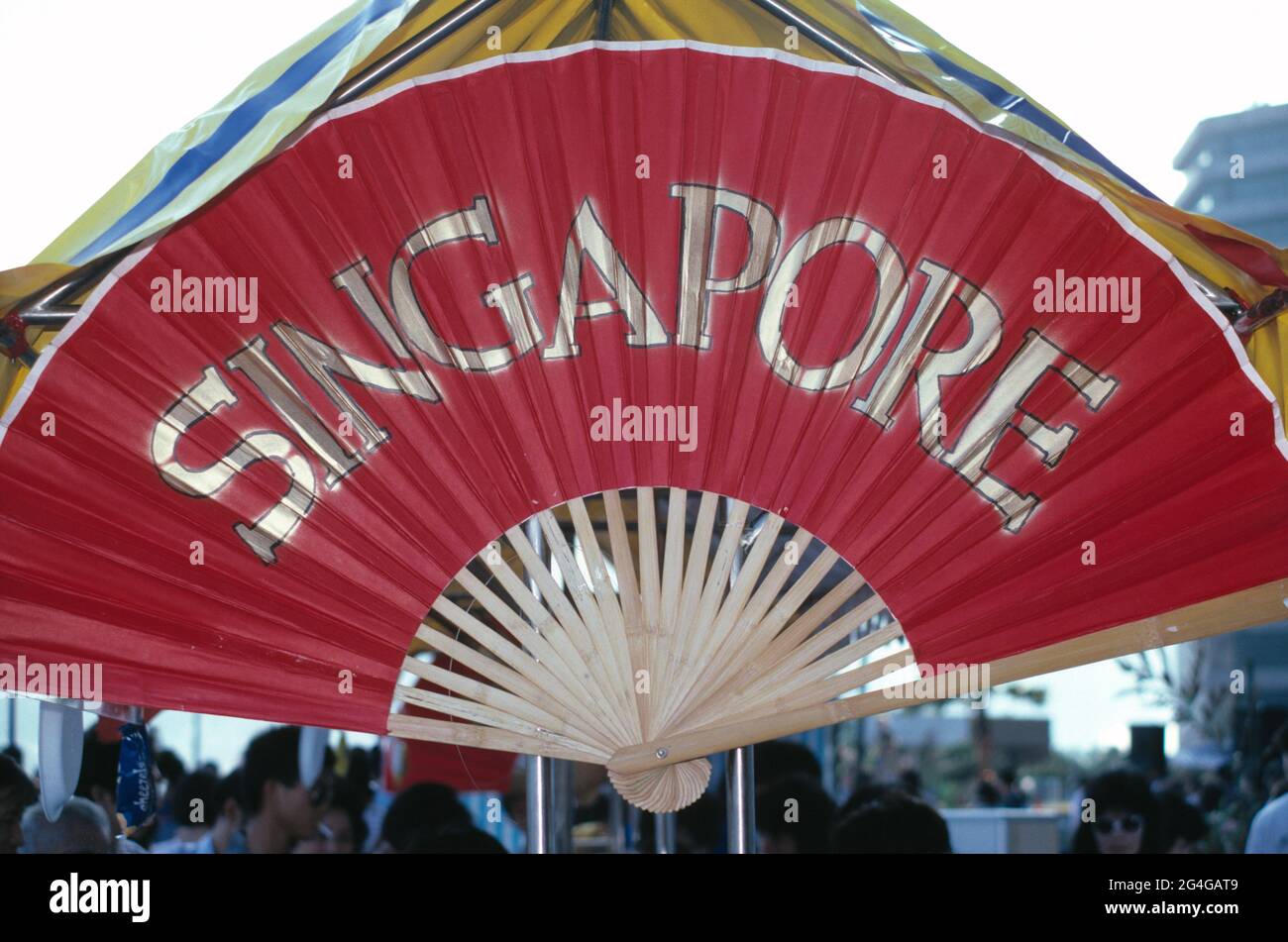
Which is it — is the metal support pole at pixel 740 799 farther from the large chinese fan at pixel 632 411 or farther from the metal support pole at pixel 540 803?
the metal support pole at pixel 540 803

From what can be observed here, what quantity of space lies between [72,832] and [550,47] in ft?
8.12

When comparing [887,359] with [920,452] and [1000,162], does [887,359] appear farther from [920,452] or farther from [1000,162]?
[1000,162]

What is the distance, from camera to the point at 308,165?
98.6 inches

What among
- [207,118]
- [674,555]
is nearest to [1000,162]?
[674,555]

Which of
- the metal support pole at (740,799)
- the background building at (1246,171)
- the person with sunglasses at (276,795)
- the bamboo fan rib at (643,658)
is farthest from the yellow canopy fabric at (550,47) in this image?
the background building at (1246,171)

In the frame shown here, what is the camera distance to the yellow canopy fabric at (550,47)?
8.14ft

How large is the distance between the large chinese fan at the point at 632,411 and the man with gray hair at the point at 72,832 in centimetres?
133

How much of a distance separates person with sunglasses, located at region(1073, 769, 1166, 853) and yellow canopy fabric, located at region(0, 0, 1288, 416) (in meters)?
2.25

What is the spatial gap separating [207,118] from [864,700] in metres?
1.77

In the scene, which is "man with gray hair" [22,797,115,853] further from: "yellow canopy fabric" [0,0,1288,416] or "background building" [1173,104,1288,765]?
"background building" [1173,104,1288,765]

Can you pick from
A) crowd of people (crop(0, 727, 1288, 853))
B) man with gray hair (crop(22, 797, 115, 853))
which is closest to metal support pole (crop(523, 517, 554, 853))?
crowd of people (crop(0, 727, 1288, 853))
